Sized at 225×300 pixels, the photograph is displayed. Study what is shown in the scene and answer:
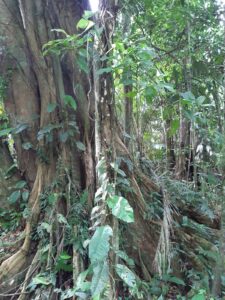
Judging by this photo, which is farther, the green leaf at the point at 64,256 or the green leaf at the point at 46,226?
the green leaf at the point at 46,226

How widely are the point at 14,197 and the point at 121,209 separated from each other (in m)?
1.78

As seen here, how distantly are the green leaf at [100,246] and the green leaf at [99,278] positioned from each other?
0.08m

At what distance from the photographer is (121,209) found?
2150 millimetres

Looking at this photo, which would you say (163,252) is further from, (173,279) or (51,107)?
(51,107)

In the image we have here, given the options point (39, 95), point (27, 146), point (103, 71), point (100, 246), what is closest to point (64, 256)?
point (100, 246)

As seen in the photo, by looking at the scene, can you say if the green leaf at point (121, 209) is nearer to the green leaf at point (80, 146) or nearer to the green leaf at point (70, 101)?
the green leaf at point (80, 146)

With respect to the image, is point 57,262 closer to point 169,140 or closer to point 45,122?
point 45,122

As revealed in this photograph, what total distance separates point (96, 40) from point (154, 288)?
2.05 m

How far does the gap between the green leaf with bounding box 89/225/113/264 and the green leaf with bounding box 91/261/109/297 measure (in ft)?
0.28

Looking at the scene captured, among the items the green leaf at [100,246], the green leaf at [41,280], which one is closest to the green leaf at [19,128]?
the green leaf at [41,280]

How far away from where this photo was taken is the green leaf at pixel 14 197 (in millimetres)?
3564

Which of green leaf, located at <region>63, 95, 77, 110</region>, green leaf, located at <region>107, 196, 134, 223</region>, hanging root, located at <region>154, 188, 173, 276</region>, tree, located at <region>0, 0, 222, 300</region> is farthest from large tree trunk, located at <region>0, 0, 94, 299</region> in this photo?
green leaf, located at <region>107, 196, 134, 223</region>

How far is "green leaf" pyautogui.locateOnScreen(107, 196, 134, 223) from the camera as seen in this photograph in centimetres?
Answer: 211

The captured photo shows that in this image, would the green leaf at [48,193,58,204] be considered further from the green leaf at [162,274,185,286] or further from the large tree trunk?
the green leaf at [162,274,185,286]
